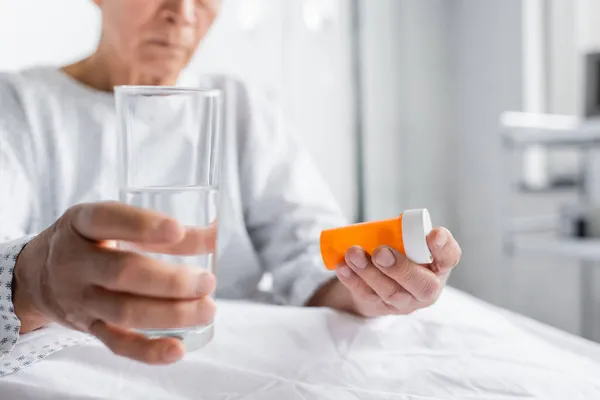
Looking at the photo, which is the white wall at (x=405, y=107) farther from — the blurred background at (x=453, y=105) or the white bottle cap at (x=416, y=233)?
the white bottle cap at (x=416, y=233)

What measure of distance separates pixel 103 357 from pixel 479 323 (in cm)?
33

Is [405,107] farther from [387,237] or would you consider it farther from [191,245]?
[191,245]

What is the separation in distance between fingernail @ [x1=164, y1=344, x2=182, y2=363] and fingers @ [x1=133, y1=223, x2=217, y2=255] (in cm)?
5

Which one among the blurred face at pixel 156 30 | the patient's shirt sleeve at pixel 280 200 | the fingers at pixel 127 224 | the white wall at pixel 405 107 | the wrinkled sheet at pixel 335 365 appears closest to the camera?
the fingers at pixel 127 224

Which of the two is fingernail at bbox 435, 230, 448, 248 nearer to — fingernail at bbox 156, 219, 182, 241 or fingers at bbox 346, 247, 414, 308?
fingers at bbox 346, 247, 414, 308

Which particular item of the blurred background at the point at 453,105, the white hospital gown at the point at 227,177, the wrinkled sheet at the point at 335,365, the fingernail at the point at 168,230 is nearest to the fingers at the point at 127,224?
the fingernail at the point at 168,230

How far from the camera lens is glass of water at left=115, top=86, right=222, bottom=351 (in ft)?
1.17

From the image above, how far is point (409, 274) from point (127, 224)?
0.24 metres

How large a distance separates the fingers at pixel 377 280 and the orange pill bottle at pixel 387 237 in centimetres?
1

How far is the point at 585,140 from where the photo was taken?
1687 mm

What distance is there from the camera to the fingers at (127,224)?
12.0 inches

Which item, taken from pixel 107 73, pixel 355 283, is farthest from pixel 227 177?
pixel 355 283

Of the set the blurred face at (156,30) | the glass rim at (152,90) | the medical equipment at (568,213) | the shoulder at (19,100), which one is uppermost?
the blurred face at (156,30)

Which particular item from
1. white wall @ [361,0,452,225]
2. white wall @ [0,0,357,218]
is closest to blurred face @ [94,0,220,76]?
white wall @ [0,0,357,218]
